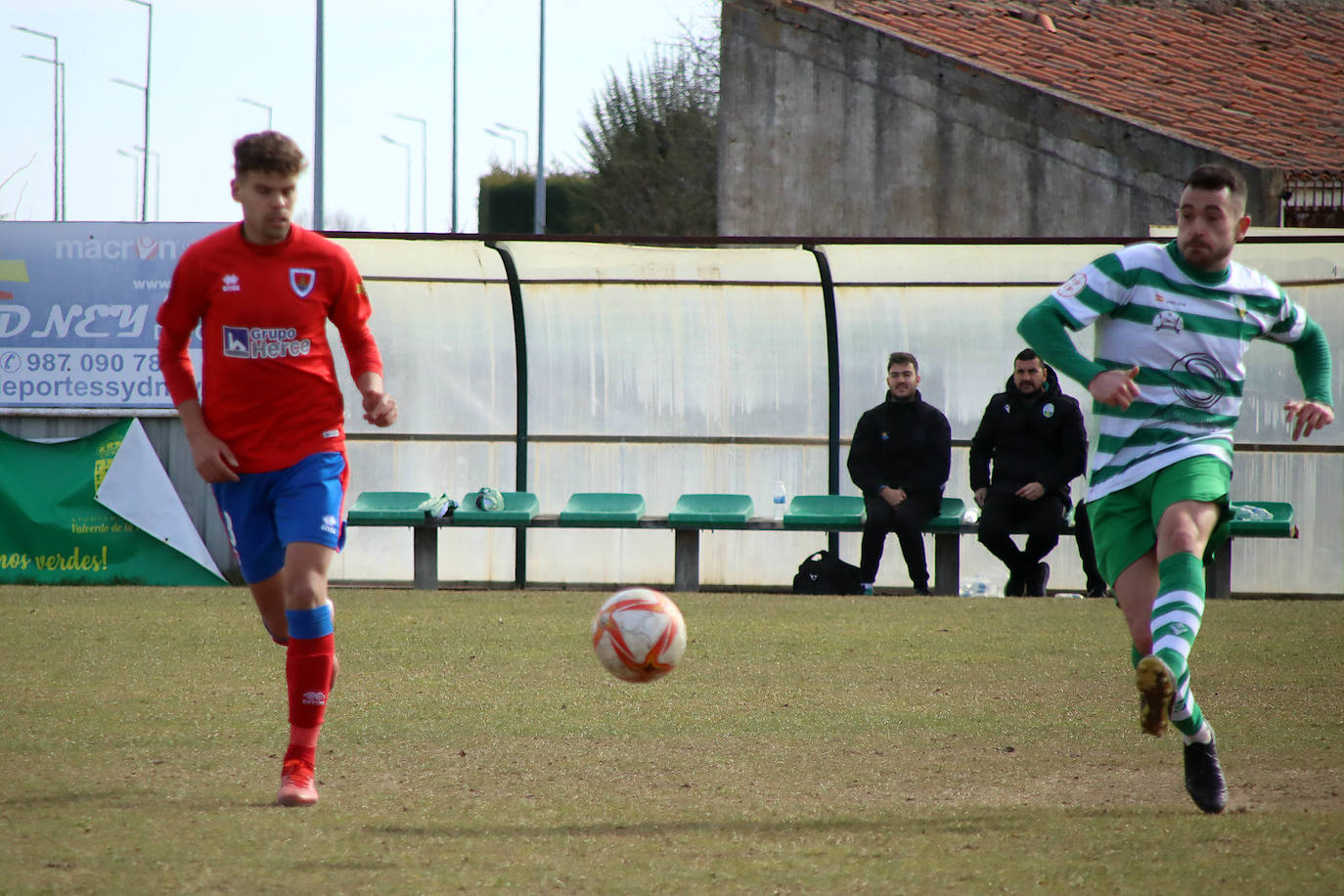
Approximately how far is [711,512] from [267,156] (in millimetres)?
9376

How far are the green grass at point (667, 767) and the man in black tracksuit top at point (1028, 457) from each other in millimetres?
3050

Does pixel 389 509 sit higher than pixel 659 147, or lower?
lower

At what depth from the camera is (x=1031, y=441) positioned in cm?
1252

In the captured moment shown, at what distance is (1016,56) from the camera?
23891 millimetres

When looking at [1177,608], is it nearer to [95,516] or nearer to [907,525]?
[907,525]

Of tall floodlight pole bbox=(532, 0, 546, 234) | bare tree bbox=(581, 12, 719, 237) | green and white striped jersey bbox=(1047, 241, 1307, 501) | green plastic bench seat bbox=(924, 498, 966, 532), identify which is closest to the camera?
green and white striped jersey bbox=(1047, 241, 1307, 501)

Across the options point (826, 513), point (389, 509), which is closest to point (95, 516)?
point (389, 509)

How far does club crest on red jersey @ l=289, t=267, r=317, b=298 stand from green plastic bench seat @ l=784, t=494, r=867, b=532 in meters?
8.74

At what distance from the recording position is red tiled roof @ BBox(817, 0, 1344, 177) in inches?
876

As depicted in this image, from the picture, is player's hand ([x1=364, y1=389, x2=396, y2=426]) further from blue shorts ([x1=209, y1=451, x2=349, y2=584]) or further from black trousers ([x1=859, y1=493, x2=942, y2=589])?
black trousers ([x1=859, y1=493, x2=942, y2=589])

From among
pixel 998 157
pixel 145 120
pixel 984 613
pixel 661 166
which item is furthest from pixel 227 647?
pixel 661 166

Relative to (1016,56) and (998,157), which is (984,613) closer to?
(998,157)

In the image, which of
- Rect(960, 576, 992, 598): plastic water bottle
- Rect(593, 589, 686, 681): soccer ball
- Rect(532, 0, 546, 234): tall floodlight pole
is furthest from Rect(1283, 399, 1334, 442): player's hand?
Rect(532, 0, 546, 234): tall floodlight pole

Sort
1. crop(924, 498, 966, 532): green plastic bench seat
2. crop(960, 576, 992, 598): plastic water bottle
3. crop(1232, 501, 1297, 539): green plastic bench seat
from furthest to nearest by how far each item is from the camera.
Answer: crop(960, 576, 992, 598): plastic water bottle
crop(924, 498, 966, 532): green plastic bench seat
crop(1232, 501, 1297, 539): green plastic bench seat
